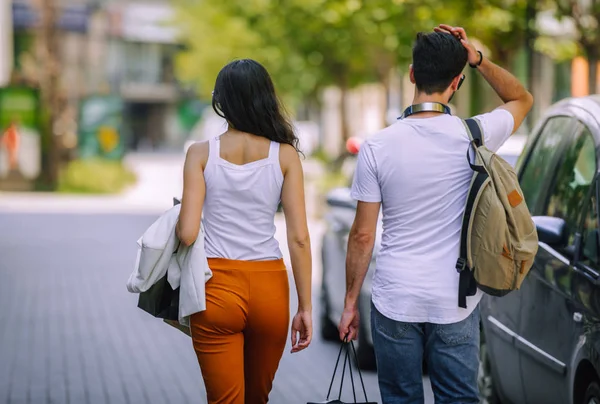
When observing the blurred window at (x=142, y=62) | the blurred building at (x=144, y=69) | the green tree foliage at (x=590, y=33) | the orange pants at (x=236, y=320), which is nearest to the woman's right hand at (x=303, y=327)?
the orange pants at (x=236, y=320)

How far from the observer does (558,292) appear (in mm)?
5258

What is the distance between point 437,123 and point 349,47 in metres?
21.7

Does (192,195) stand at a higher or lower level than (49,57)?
lower

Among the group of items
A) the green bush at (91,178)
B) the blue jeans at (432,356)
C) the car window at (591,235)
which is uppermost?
the car window at (591,235)

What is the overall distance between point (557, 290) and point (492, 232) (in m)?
1.36

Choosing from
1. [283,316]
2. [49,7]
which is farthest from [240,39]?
[283,316]

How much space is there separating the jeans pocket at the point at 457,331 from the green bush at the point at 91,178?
94.6ft

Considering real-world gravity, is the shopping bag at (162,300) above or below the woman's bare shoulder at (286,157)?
below

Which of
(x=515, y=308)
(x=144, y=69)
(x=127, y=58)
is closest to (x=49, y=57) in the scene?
(x=515, y=308)

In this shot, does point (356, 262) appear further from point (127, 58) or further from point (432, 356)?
point (127, 58)

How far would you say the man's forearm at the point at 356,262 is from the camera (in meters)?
4.27

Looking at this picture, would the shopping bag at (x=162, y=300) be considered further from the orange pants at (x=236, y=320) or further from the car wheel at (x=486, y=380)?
the car wheel at (x=486, y=380)

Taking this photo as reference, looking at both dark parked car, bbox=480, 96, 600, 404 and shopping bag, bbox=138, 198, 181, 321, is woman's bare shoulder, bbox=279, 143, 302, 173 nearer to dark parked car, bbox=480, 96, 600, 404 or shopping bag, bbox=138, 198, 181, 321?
shopping bag, bbox=138, 198, 181, 321

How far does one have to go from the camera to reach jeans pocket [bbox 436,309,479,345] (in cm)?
412
